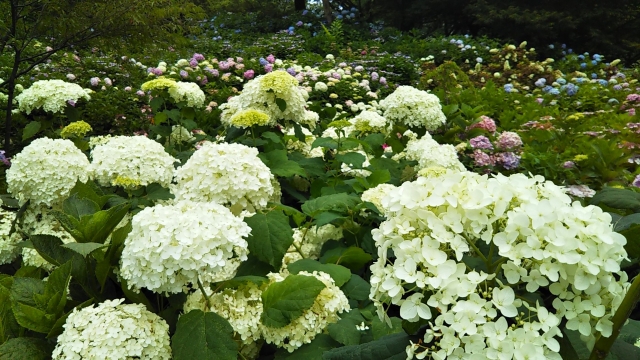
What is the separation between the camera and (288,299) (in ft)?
5.04

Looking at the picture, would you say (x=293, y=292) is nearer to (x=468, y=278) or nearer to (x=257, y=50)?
(x=468, y=278)

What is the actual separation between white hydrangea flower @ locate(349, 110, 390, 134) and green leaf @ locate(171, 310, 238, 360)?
2239 millimetres

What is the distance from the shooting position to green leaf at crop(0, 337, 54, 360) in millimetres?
1427

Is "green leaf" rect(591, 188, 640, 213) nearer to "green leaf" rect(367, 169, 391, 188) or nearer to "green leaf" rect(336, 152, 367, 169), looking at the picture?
"green leaf" rect(367, 169, 391, 188)

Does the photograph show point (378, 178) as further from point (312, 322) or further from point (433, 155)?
point (312, 322)

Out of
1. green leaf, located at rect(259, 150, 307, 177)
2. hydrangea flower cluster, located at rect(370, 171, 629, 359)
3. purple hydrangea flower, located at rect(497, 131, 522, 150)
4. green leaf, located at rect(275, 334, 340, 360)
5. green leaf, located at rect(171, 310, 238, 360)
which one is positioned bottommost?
purple hydrangea flower, located at rect(497, 131, 522, 150)

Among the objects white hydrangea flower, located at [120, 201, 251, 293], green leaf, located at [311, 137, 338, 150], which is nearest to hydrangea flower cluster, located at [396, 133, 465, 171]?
green leaf, located at [311, 137, 338, 150]

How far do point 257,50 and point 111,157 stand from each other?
826 centimetres

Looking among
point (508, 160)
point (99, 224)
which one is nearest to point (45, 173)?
point (99, 224)

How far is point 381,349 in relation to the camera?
Answer: 1.19 metres

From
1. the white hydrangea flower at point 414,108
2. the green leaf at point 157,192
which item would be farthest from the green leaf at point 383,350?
the white hydrangea flower at point 414,108

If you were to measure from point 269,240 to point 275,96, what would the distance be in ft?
4.69

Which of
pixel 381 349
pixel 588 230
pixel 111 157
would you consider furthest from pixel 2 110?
pixel 588 230

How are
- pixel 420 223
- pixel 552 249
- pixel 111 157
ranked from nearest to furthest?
pixel 552 249 → pixel 420 223 → pixel 111 157
